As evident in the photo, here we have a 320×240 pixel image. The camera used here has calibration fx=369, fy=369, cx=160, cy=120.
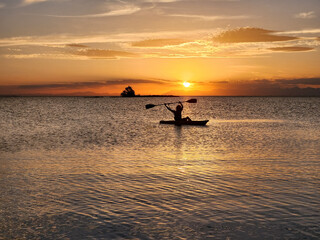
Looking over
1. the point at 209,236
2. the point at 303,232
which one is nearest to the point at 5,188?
the point at 209,236

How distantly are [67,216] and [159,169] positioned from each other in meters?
7.69

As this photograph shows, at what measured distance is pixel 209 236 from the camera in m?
9.29

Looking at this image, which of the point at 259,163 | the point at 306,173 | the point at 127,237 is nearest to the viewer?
the point at 127,237

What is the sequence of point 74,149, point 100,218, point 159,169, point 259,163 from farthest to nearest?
point 74,149 < point 259,163 < point 159,169 < point 100,218

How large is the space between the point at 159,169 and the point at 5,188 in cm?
706

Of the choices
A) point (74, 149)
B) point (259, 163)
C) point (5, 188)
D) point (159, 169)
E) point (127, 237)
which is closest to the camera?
point (127, 237)

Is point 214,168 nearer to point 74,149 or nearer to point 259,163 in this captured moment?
A: point 259,163

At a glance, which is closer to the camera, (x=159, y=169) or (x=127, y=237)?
(x=127, y=237)

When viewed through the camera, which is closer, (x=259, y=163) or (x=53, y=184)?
(x=53, y=184)

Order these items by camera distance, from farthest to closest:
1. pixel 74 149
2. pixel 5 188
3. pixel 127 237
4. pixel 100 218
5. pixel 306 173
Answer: pixel 74 149 < pixel 306 173 < pixel 5 188 < pixel 100 218 < pixel 127 237

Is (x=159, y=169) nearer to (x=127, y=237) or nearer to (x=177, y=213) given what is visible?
(x=177, y=213)

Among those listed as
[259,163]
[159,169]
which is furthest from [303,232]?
[259,163]

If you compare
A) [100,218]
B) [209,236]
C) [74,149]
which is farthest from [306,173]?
[74,149]

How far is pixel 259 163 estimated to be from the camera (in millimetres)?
19922
